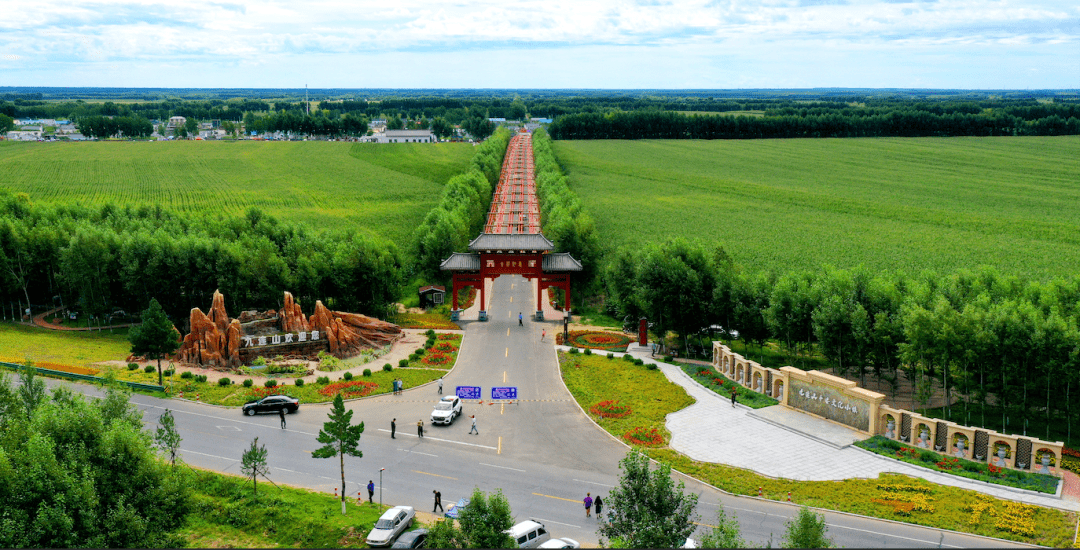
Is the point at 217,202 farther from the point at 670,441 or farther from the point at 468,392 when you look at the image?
the point at 670,441

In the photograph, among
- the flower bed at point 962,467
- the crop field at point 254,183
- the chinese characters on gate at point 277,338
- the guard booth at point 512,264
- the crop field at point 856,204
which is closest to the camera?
the flower bed at point 962,467

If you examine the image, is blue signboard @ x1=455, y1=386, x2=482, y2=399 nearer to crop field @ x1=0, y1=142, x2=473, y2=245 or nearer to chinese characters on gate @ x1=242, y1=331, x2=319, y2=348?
chinese characters on gate @ x1=242, y1=331, x2=319, y2=348

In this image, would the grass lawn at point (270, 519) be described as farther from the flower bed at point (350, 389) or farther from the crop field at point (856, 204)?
the crop field at point (856, 204)

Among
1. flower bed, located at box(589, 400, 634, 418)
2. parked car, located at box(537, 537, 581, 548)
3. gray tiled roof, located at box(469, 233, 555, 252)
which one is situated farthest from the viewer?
gray tiled roof, located at box(469, 233, 555, 252)

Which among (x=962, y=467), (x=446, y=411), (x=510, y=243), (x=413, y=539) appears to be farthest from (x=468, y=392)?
(x=962, y=467)

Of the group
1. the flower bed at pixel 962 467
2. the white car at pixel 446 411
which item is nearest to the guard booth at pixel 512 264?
the white car at pixel 446 411

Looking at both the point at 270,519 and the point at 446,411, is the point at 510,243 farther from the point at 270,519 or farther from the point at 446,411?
the point at 270,519

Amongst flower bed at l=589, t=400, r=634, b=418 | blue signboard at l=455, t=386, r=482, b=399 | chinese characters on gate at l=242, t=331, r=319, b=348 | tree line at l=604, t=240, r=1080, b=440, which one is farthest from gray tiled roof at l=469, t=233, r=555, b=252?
flower bed at l=589, t=400, r=634, b=418
